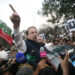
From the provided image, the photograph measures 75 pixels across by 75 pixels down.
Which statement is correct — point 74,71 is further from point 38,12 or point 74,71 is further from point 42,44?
point 38,12

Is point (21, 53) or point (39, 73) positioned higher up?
point (21, 53)

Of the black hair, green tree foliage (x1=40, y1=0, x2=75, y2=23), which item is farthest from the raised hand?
green tree foliage (x1=40, y1=0, x2=75, y2=23)

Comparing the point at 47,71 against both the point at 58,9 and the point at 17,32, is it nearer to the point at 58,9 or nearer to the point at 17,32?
the point at 17,32

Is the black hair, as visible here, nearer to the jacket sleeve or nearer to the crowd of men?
the crowd of men

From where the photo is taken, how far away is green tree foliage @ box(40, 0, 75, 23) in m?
17.6

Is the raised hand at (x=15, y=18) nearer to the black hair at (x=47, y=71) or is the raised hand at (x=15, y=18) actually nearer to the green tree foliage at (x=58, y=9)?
the black hair at (x=47, y=71)

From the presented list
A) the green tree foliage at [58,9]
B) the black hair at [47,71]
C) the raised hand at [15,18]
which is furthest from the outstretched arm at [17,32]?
the green tree foliage at [58,9]

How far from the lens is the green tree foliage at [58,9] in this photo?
1755 cm

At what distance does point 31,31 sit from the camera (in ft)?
8.91

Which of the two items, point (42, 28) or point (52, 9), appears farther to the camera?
point (42, 28)

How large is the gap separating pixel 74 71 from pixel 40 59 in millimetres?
491

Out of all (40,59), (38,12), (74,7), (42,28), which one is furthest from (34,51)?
(42,28)

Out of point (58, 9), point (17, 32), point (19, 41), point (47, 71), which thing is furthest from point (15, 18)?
point (58, 9)

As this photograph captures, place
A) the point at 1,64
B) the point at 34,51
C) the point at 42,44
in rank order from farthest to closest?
the point at 1,64 → the point at 42,44 → the point at 34,51
